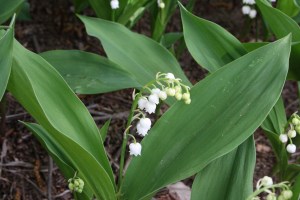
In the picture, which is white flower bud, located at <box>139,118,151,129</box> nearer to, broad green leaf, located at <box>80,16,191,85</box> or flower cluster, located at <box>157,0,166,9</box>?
broad green leaf, located at <box>80,16,191,85</box>

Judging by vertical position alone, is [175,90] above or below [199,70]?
above

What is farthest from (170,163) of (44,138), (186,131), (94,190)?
(44,138)

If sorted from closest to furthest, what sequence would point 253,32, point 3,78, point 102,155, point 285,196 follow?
point 285,196
point 3,78
point 102,155
point 253,32

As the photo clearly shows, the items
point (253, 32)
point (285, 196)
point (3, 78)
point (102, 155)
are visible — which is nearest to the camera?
point (285, 196)

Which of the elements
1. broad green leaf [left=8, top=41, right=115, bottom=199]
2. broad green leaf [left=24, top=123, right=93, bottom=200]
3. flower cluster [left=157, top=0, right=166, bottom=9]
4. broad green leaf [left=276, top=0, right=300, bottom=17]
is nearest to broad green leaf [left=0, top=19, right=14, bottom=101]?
broad green leaf [left=8, top=41, right=115, bottom=199]

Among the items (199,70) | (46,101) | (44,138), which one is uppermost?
(46,101)

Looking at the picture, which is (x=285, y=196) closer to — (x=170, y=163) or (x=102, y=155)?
(x=170, y=163)
